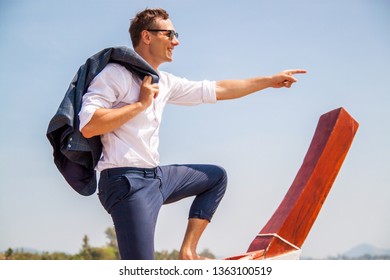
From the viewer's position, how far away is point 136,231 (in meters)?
3.49

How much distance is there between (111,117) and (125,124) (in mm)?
180

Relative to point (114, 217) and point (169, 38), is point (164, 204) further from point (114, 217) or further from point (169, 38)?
point (169, 38)

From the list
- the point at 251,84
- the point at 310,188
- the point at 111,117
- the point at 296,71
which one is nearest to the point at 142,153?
the point at 111,117

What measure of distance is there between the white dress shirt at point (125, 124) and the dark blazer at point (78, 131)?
5 centimetres

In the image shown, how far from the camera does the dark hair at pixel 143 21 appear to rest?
4055 millimetres

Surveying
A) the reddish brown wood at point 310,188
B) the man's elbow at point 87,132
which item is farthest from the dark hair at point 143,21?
the reddish brown wood at point 310,188

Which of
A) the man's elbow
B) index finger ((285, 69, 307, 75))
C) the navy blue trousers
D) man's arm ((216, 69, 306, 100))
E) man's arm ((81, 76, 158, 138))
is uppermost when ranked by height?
index finger ((285, 69, 307, 75))

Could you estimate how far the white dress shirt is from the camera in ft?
11.7

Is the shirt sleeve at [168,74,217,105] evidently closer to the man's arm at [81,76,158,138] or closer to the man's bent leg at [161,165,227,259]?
the man's bent leg at [161,165,227,259]

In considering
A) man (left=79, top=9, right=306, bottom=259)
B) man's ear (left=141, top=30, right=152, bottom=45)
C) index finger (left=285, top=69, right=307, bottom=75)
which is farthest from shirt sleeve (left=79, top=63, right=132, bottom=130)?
index finger (left=285, top=69, right=307, bottom=75)

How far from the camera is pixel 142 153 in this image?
364 centimetres

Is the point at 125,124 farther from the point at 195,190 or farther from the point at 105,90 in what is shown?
the point at 195,190

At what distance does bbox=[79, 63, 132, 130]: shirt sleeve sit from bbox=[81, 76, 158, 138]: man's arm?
0.11 ft

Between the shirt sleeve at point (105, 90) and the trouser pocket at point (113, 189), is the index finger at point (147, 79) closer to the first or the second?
the shirt sleeve at point (105, 90)
